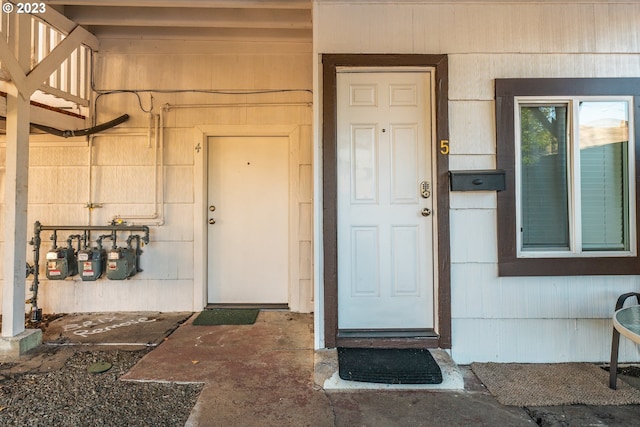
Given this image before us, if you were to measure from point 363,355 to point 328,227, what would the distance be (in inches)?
34.2

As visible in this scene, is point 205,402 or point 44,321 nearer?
point 205,402

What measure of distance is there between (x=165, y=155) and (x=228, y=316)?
5.55ft

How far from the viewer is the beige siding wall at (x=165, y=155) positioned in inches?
129

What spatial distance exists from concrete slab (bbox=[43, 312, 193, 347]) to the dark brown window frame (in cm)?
268

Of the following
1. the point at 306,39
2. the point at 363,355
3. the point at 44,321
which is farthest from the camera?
the point at 306,39

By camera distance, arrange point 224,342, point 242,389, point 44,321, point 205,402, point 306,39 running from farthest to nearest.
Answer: point 306,39 < point 44,321 < point 224,342 < point 242,389 < point 205,402

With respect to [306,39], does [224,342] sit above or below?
below

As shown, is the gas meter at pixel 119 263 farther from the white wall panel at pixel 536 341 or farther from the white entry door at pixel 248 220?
the white wall panel at pixel 536 341

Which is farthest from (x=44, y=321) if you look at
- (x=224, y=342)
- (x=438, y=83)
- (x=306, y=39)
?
(x=438, y=83)

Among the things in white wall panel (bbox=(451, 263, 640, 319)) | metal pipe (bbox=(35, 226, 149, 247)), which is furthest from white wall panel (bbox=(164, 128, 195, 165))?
white wall panel (bbox=(451, 263, 640, 319))

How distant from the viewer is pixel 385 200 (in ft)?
7.79

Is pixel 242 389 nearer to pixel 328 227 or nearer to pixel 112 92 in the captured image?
pixel 328 227

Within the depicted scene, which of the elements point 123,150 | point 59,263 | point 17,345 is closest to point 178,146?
point 123,150

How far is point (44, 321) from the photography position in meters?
3.02
